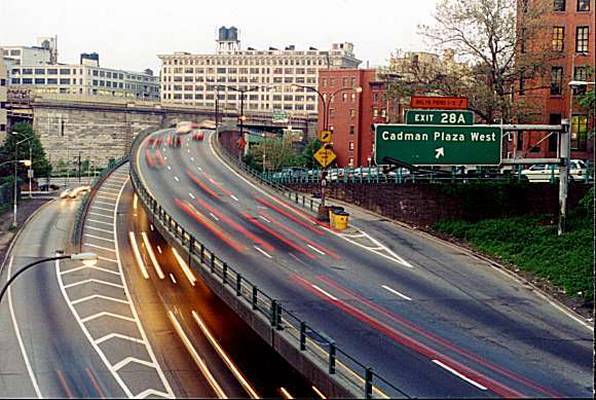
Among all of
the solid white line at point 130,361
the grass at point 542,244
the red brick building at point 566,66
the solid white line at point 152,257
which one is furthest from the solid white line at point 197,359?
the red brick building at point 566,66

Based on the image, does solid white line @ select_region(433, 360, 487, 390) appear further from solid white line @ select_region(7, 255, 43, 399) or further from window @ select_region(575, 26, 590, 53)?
window @ select_region(575, 26, 590, 53)

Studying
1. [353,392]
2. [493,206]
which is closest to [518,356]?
[353,392]

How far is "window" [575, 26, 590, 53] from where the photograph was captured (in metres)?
67.1

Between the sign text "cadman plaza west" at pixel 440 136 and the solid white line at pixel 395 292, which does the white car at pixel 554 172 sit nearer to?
the sign text "cadman plaza west" at pixel 440 136

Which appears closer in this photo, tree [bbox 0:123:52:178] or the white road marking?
the white road marking

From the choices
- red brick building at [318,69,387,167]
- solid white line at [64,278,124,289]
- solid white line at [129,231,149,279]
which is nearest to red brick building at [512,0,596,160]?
solid white line at [129,231,149,279]

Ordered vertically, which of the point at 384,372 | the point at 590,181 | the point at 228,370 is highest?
the point at 590,181

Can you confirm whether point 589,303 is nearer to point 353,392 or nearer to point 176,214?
point 353,392

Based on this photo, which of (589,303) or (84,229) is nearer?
(589,303)

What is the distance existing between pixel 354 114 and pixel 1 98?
153 feet

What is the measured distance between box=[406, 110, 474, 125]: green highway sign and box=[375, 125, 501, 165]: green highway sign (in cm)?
56

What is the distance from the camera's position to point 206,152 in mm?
96250

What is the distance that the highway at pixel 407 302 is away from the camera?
25.0m

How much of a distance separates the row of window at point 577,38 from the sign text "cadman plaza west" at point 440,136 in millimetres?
25556
